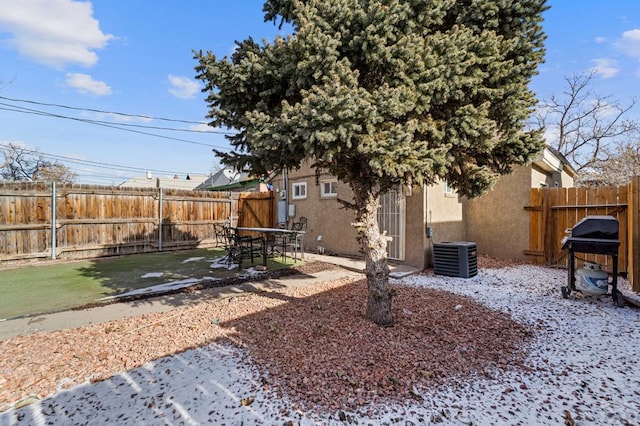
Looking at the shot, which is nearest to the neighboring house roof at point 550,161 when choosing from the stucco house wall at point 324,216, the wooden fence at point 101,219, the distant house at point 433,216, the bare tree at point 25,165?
the distant house at point 433,216

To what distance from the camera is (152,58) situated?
42.7ft

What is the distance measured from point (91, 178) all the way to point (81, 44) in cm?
2606

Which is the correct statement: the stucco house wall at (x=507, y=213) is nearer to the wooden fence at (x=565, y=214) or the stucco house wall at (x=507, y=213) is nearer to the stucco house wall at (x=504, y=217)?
the stucco house wall at (x=504, y=217)

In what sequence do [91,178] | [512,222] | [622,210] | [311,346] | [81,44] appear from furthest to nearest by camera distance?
[91,178]
[81,44]
[512,222]
[622,210]
[311,346]

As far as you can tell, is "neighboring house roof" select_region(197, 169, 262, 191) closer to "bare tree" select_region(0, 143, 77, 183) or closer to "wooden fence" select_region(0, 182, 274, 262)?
"wooden fence" select_region(0, 182, 274, 262)

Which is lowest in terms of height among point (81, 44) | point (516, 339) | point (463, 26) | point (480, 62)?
point (516, 339)

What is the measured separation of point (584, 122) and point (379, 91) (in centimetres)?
2411

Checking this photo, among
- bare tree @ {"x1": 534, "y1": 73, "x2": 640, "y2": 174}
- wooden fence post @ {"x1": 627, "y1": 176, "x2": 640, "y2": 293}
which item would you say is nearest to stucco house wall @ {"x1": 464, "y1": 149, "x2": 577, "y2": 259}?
wooden fence post @ {"x1": 627, "y1": 176, "x2": 640, "y2": 293}

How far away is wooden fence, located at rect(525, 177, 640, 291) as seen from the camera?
7.32 m

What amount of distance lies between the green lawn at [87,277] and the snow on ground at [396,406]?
10.0 ft

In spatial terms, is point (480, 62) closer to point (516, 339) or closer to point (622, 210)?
point (516, 339)

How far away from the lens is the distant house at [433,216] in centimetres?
800

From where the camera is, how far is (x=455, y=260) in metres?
7.13

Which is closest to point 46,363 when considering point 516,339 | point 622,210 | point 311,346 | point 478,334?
point 311,346
